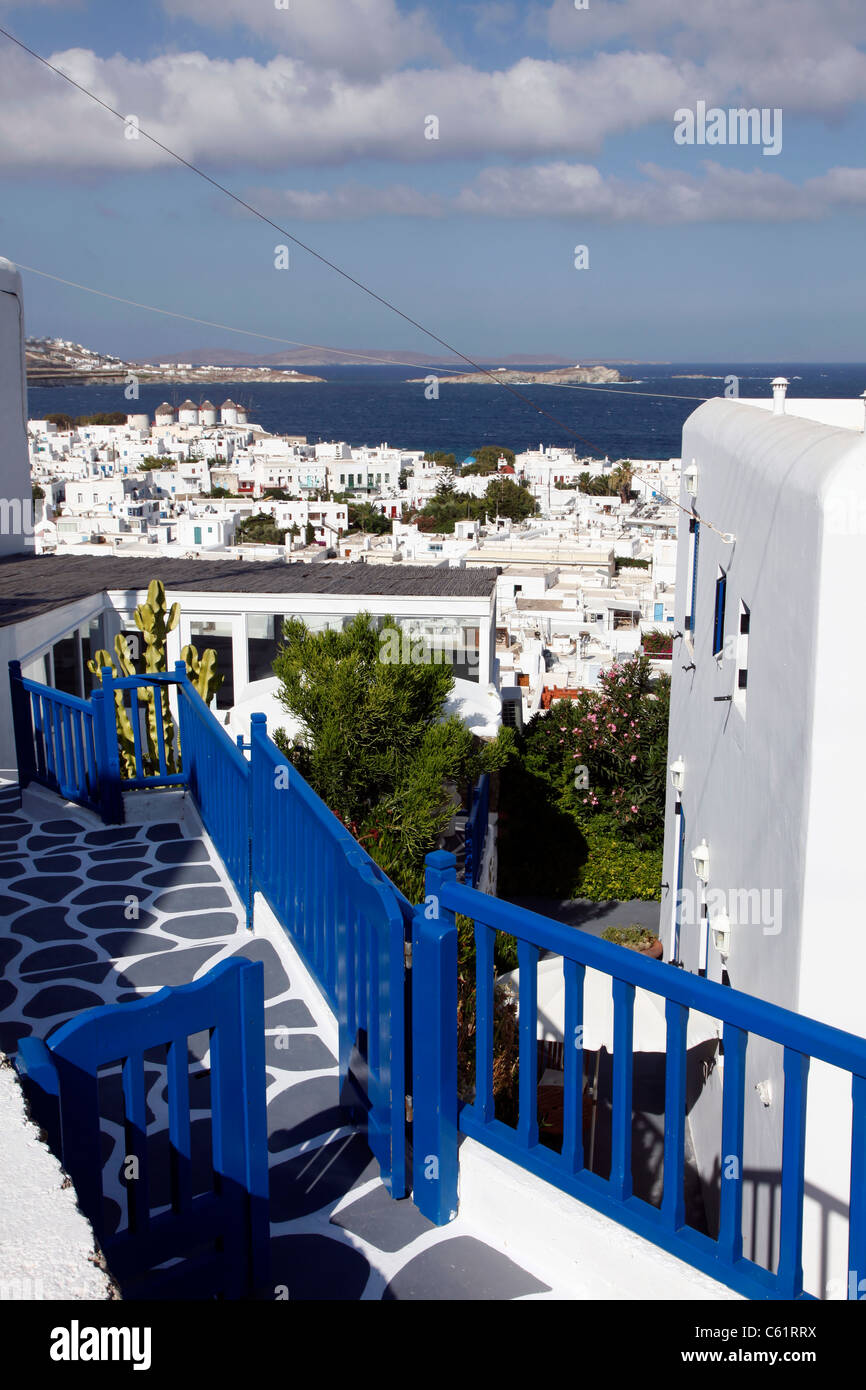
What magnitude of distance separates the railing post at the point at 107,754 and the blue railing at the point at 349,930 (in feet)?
5.32

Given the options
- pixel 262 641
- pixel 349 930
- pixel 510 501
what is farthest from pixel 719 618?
pixel 510 501

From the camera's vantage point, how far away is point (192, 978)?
4742mm

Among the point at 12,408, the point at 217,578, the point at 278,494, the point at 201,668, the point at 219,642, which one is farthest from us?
the point at 278,494

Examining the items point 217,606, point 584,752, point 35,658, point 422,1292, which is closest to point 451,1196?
point 422,1292

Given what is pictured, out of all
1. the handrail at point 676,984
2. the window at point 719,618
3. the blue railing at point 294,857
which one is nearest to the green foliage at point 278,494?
the window at point 719,618

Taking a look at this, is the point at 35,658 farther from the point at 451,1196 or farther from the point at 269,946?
the point at 451,1196

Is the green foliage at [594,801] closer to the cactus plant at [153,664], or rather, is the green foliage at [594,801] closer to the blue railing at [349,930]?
the cactus plant at [153,664]

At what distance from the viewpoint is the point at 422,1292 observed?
2938 mm

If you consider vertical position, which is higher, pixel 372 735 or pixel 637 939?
pixel 372 735

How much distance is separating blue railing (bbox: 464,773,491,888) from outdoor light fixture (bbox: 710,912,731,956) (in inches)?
160

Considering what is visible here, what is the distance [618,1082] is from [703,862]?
5.75 metres

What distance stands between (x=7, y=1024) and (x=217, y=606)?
9.92 m

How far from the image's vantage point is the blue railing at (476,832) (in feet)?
38.9

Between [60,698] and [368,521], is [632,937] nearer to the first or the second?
[60,698]
